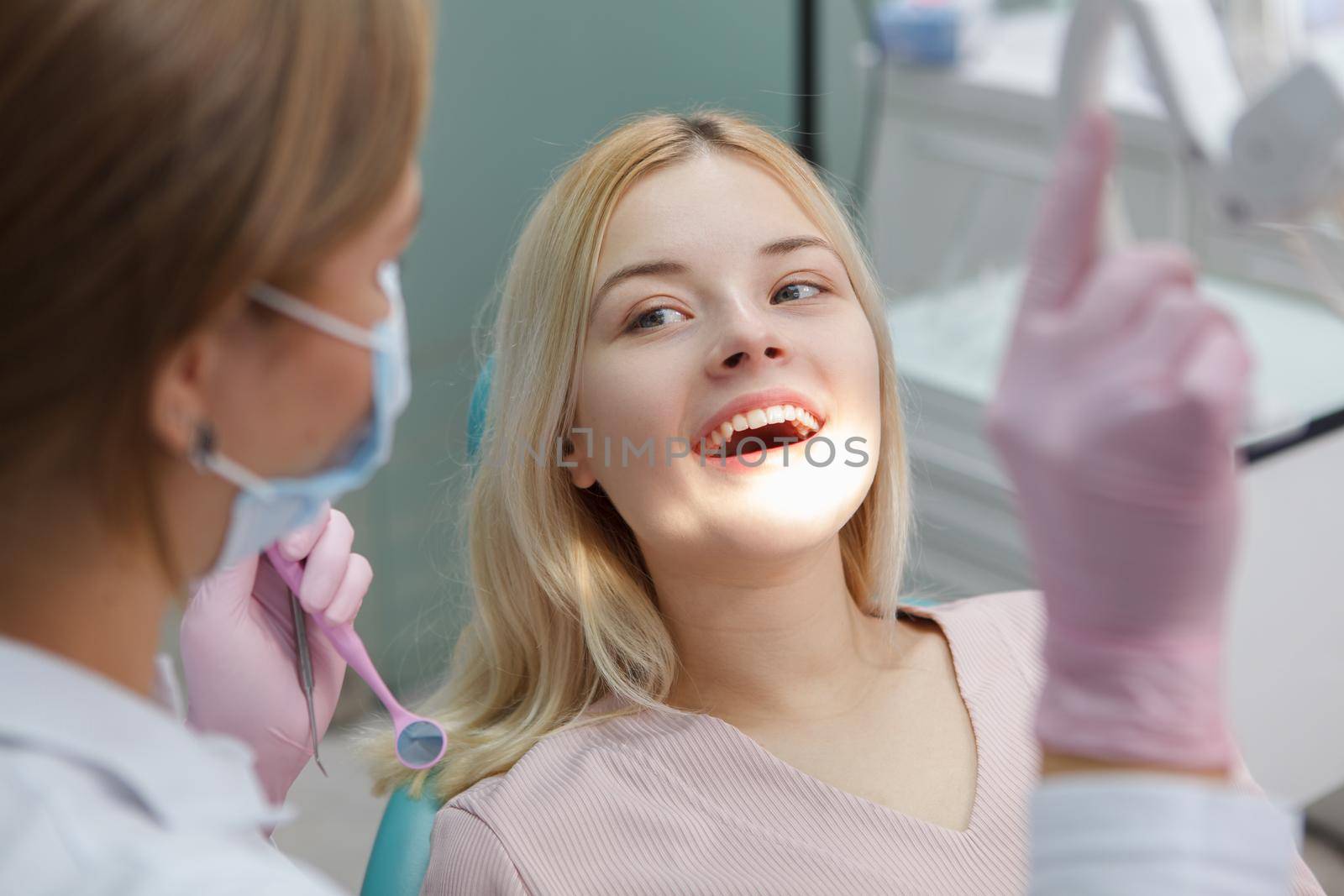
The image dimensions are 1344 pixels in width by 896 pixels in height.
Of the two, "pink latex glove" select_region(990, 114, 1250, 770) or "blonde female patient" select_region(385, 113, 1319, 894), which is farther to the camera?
"blonde female patient" select_region(385, 113, 1319, 894)

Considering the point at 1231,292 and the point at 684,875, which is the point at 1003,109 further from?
the point at 684,875

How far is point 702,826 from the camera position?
1201mm

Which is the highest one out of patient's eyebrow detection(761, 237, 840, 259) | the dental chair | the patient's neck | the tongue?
patient's eyebrow detection(761, 237, 840, 259)

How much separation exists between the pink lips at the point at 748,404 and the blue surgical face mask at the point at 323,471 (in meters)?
0.42

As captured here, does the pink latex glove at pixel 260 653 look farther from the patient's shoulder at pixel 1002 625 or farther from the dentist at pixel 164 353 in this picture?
the patient's shoulder at pixel 1002 625

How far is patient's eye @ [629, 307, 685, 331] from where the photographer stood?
1276 millimetres

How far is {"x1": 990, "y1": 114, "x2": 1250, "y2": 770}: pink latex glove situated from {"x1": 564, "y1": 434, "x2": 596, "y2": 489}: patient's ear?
2.12 feet

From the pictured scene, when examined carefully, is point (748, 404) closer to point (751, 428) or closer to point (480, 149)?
point (751, 428)

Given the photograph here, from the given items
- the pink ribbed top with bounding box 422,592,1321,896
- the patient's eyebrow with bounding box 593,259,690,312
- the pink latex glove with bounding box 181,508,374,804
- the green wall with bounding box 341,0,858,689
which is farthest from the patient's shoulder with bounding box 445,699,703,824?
the green wall with bounding box 341,0,858,689

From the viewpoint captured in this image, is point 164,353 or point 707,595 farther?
point 707,595

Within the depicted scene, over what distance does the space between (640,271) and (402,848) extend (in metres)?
0.59

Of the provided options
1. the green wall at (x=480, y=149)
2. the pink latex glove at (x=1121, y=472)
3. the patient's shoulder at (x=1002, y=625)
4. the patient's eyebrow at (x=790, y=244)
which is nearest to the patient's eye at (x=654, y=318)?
the patient's eyebrow at (x=790, y=244)

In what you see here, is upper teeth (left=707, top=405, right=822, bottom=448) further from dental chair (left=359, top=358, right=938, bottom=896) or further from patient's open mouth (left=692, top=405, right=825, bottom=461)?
dental chair (left=359, top=358, right=938, bottom=896)

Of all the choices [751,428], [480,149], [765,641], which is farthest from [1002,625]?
[480,149]
